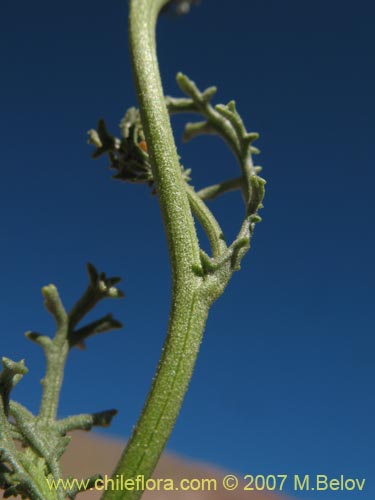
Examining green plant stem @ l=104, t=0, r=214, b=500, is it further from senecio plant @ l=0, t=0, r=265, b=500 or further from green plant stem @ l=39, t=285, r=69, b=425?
green plant stem @ l=39, t=285, r=69, b=425

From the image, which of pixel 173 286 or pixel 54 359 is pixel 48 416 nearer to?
pixel 54 359

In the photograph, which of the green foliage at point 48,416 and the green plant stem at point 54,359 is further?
the green plant stem at point 54,359

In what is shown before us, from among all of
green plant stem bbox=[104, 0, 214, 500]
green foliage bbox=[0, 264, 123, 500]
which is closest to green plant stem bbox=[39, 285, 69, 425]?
green foliage bbox=[0, 264, 123, 500]

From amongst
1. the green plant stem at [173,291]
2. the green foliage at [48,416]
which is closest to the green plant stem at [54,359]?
the green foliage at [48,416]

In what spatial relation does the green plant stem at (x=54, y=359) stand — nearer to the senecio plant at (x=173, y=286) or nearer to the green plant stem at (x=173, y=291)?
the senecio plant at (x=173, y=286)

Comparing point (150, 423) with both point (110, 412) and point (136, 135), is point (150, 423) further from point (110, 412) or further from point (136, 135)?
point (136, 135)

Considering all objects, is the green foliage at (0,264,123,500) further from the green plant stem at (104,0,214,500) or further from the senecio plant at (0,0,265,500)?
the green plant stem at (104,0,214,500)

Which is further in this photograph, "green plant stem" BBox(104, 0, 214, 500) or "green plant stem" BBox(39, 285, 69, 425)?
"green plant stem" BBox(39, 285, 69, 425)
